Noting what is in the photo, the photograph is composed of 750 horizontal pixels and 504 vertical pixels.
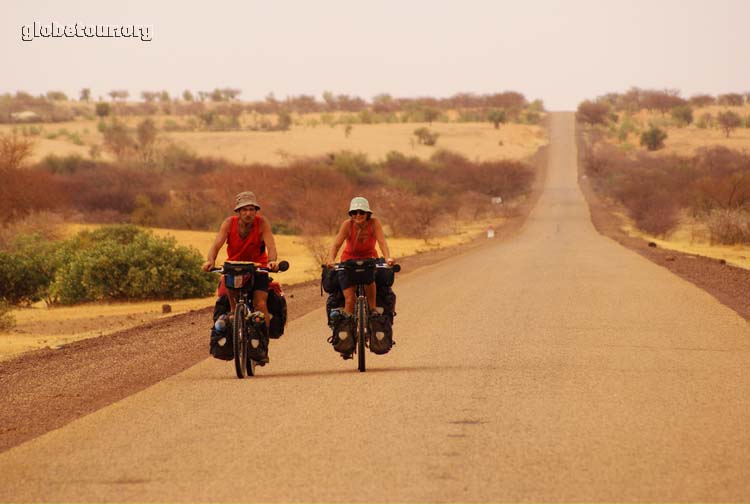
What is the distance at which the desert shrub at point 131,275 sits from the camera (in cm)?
2794

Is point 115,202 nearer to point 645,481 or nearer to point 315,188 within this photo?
point 315,188

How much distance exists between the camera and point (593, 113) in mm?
163500

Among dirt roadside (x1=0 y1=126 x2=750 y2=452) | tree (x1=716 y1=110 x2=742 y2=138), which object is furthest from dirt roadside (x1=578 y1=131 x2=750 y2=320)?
tree (x1=716 y1=110 x2=742 y2=138)

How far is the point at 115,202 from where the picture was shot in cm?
6194

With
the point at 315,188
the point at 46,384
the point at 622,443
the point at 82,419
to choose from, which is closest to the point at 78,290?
the point at 46,384

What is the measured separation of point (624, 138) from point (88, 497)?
137775 mm

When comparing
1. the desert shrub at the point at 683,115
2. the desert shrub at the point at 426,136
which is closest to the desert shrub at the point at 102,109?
the desert shrub at the point at 426,136

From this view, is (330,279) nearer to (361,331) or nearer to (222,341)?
(361,331)

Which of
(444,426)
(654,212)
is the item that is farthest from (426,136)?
(444,426)

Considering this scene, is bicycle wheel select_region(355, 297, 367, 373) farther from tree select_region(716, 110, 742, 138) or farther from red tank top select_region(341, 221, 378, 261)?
tree select_region(716, 110, 742, 138)

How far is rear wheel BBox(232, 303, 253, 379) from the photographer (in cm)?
1195

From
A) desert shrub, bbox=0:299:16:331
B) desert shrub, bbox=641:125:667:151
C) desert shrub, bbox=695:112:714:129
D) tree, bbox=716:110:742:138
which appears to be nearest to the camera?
desert shrub, bbox=0:299:16:331

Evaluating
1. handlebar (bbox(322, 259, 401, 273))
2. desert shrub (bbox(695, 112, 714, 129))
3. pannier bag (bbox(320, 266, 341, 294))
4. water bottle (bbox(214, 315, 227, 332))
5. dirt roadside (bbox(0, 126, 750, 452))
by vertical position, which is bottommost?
desert shrub (bbox(695, 112, 714, 129))

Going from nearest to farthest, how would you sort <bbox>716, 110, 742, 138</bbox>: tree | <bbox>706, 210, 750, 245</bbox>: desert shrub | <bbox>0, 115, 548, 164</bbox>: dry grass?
<bbox>706, 210, 750, 245</bbox>: desert shrub → <bbox>0, 115, 548, 164</bbox>: dry grass → <bbox>716, 110, 742, 138</bbox>: tree
